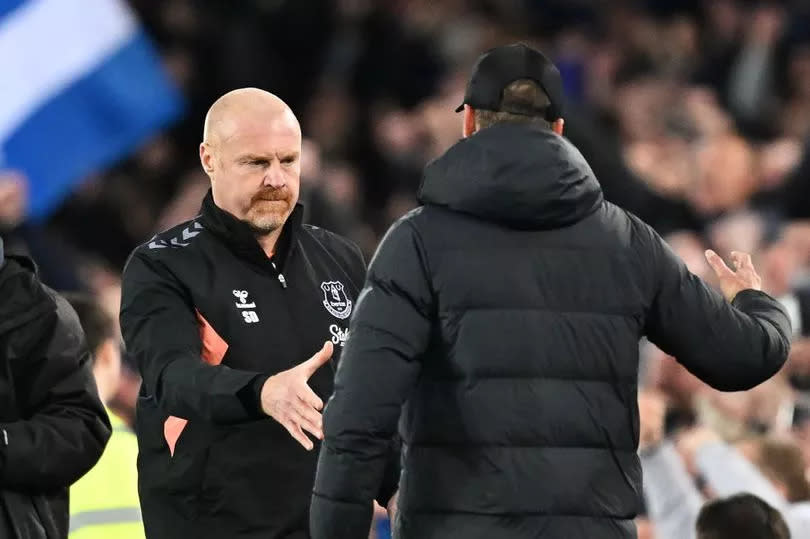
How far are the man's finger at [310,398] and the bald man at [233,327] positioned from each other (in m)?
Answer: 0.42

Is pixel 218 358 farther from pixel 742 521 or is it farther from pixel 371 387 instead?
pixel 742 521

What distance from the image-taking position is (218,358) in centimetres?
545

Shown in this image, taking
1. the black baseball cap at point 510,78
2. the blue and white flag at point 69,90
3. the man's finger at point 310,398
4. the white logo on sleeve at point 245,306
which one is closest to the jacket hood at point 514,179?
the black baseball cap at point 510,78

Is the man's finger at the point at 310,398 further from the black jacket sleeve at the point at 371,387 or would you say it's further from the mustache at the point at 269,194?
the mustache at the point at 269,194

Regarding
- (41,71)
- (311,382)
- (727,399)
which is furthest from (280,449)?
(41,71)

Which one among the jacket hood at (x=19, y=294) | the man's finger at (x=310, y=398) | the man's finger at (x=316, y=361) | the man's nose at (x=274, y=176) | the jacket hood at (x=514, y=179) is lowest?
the man's finger at (x=310, y=398)

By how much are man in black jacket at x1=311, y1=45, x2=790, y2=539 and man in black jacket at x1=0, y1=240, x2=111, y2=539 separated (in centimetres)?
71

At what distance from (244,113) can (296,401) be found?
1019mm

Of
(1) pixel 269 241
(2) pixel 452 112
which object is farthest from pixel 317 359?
(2) pixel 452 112

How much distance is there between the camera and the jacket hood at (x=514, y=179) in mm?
4863

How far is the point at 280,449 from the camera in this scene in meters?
5.48

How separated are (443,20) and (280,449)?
9852mm

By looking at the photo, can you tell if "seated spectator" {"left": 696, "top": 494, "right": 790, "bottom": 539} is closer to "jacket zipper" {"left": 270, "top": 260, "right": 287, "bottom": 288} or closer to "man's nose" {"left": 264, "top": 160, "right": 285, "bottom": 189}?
"jacket zipper" {"left": 270, "top": 260, "right": 287, "bottom": 288}

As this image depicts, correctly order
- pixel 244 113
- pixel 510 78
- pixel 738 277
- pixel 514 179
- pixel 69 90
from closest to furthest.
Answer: pixel 514 179
pixel 510 78
pixel 738 277
pixel 244 113
pixel 69 90
